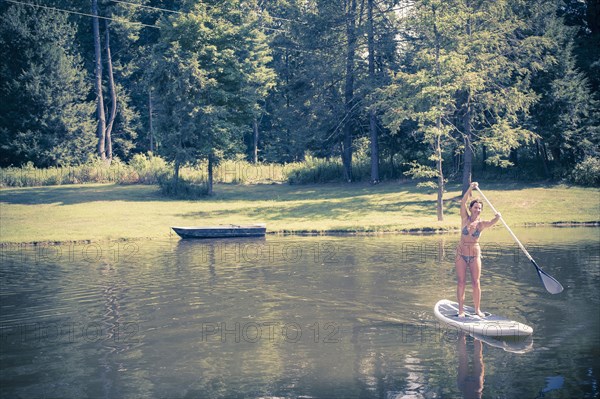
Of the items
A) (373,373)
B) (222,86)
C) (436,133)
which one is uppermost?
(222,86)

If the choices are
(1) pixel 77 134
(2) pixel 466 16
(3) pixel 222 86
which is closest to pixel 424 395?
(2) pixel 466 16

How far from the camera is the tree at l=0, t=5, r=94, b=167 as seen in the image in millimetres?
55562

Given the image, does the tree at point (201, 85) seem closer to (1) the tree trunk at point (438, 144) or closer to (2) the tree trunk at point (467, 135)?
(2) the tree trunk at point (467, 135)

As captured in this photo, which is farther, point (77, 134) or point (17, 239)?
point (77, 134)

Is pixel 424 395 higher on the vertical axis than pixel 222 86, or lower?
lower

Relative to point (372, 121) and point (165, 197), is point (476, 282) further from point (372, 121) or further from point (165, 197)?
point (372, 121)

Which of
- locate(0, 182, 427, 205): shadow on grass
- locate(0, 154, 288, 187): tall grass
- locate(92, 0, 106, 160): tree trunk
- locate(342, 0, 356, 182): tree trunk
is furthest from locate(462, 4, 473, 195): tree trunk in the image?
locate(92, 0, 106, 160): tree trunk

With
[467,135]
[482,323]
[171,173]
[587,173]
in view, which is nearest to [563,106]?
[587,173]

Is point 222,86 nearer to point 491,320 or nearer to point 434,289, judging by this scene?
point 434,289

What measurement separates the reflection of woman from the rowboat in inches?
707

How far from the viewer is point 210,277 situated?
20.5 meters

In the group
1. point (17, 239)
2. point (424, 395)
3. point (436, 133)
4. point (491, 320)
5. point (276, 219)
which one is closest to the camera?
point (424, 395)

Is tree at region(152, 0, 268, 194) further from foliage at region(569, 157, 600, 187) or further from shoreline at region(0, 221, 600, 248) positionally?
foliage at region(569, 157, 600, 187)

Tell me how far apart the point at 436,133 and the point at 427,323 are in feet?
64.2
